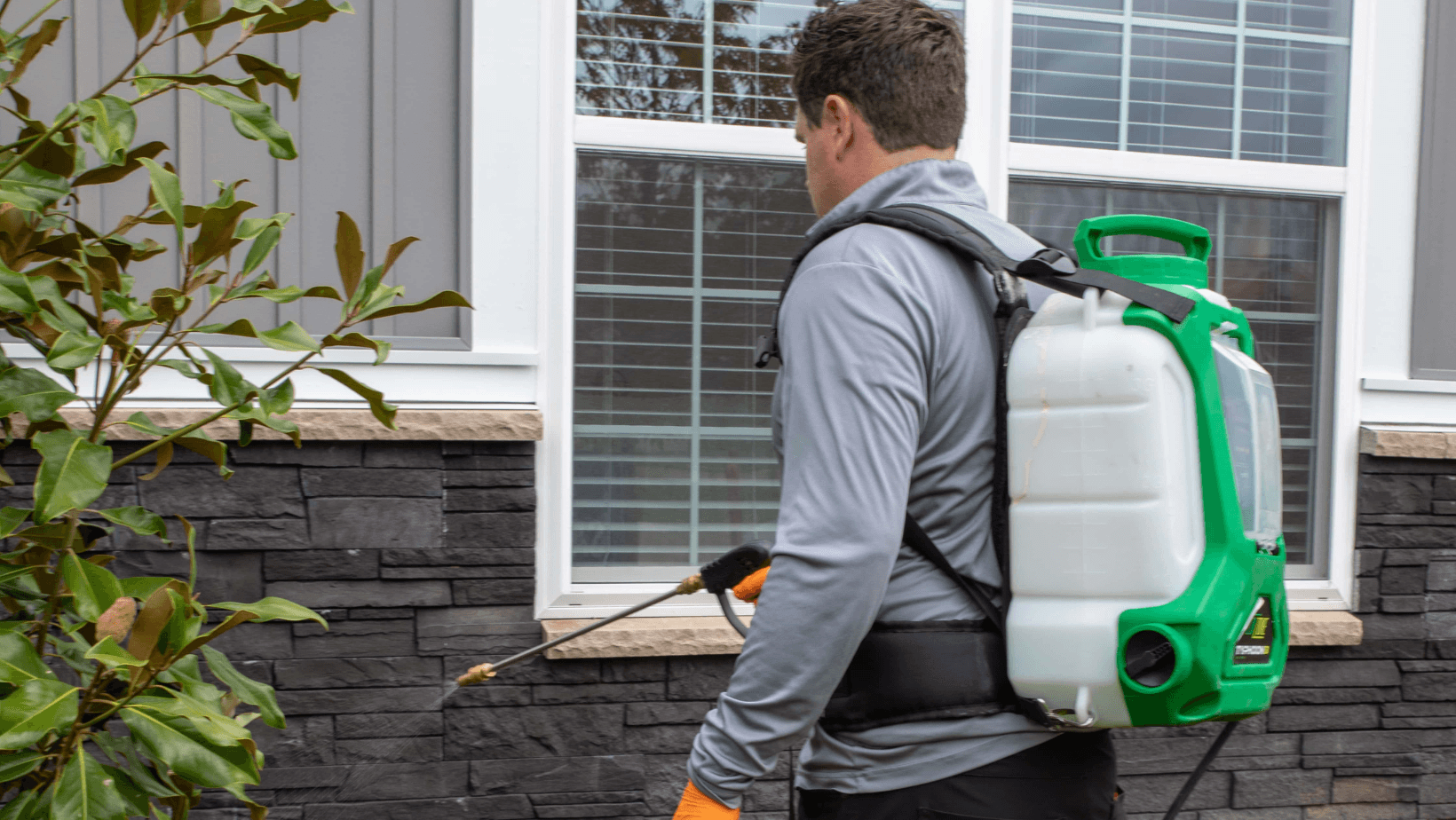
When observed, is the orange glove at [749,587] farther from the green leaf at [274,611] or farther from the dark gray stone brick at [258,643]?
the dark gray stone brick at [258,643]

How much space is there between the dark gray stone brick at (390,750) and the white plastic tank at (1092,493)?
173 cm

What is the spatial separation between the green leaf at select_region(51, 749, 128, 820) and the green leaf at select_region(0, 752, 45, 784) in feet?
0.11

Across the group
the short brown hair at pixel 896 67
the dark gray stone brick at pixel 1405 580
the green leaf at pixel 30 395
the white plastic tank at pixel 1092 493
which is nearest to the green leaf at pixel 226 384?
the green leaf at pixel 30 395

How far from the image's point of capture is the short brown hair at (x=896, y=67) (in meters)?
1.37

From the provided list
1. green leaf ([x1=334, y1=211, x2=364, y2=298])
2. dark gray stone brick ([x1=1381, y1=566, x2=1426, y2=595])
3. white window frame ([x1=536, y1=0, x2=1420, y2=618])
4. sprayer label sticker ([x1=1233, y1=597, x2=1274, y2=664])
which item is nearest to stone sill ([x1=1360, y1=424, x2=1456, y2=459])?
white window frame ([x1=536, y1=0, x2=1420, y2=618])

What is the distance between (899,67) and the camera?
53.7 inches

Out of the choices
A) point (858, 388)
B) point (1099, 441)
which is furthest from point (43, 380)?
point (1099, 441)

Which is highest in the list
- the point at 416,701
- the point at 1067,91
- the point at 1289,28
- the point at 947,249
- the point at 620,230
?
the point at 1289,28

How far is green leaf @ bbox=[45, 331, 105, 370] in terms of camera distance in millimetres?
1189

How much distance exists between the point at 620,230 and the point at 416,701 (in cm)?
124

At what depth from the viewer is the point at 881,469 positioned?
118 cm

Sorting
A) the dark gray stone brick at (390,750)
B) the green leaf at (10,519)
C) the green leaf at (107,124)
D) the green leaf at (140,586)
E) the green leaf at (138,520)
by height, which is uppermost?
the green leaf at (107,124)

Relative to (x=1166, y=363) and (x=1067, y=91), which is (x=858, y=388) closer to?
(x=1166, y=363)

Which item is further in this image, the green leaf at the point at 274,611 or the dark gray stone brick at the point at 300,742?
the dark gray stone brick at the point at 300,742
